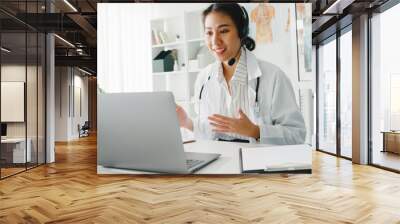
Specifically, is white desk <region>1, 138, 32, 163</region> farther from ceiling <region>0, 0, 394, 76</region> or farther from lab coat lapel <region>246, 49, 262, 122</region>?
lab coat lapel <region>246, 49, 262, 122</region>

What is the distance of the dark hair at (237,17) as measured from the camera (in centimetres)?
612

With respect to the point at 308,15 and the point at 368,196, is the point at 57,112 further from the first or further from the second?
the point at 368,196

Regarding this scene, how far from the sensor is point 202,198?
4.64m

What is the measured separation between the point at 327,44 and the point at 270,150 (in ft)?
16.4

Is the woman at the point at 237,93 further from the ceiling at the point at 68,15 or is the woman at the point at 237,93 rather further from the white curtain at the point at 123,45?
the ceiling at the point at 68,15

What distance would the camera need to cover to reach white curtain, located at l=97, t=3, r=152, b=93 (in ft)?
20.1

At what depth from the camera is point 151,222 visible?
3604mm

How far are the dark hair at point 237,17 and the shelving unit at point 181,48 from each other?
0.26 metres

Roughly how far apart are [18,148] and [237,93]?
12.9 feet

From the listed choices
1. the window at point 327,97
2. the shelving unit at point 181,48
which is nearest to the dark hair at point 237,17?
the shelving unit at point 181,48

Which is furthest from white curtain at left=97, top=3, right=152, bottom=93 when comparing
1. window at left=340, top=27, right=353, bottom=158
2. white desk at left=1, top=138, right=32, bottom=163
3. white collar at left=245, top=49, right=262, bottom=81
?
window at left=340, top=27, right=353, bottom=158

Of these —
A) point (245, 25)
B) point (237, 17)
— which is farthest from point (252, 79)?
point (237, 17)

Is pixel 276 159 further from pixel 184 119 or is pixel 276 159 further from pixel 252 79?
pixel 184 119

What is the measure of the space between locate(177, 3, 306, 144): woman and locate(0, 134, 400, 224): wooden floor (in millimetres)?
775
